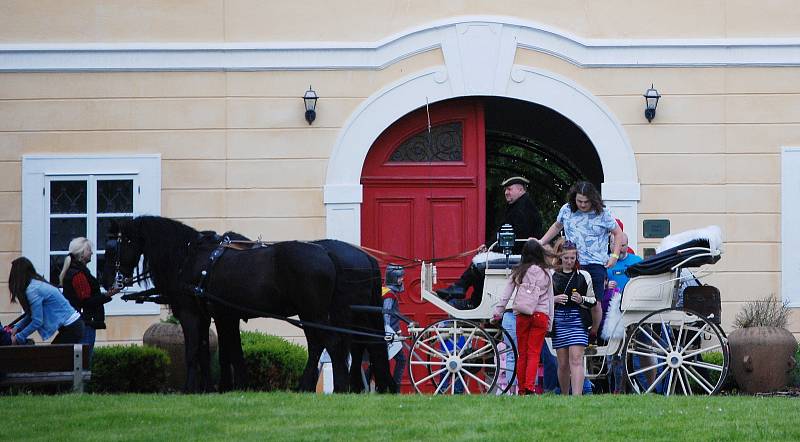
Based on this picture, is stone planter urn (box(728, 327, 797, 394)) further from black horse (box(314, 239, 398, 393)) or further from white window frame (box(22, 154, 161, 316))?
white window frame (box(22, 154, 161, 316))

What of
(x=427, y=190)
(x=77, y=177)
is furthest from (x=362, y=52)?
(x=77, y=177)

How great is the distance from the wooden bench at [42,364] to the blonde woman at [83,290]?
1.57 metres

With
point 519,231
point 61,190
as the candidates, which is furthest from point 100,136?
point 519,231

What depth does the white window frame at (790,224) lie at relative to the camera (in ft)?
48.2

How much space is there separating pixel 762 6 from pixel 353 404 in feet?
24.5

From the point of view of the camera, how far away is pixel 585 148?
16922mm

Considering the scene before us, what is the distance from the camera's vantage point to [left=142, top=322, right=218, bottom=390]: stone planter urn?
13.4 meters

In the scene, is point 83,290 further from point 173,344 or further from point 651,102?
point 651,102

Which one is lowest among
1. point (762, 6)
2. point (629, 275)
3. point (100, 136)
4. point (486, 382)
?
point (486, 382)

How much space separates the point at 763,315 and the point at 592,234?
256 cm

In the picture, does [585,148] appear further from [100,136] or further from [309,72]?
[100,136]

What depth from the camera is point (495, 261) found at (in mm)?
12086

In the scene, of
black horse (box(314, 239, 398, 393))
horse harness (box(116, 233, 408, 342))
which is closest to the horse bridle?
horse harness (box(116, 233, 408, 342))

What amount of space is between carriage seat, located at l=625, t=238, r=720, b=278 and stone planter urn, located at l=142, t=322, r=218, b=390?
13.8 ft
